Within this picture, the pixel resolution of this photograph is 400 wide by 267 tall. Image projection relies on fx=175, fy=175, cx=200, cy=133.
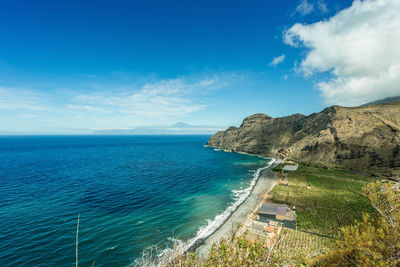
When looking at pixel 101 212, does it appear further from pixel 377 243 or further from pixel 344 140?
Answer: pixel 344 140

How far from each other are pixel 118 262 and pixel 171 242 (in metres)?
9.22

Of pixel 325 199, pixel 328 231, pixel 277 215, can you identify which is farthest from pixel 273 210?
Answer: pixel 325 199

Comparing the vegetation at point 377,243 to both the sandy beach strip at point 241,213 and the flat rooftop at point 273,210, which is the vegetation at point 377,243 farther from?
the flat rooftop at point 273,210

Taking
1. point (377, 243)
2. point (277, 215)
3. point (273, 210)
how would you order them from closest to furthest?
1. point (377, 243)
2. point (277, 215)
3. point (273, 210)

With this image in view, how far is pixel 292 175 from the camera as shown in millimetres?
79938

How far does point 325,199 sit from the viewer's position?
166 feet

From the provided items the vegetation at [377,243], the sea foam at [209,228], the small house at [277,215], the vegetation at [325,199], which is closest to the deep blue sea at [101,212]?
the sea foam at [209,228]

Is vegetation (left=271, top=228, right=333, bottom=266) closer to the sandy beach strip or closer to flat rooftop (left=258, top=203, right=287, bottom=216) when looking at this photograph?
flat rooftop (left=258, top=203, right=287, bottom=216)

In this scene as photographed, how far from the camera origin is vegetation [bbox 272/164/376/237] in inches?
1523

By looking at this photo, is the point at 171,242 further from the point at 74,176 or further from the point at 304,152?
the point at 304,152

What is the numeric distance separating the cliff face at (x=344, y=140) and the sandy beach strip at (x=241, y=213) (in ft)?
165

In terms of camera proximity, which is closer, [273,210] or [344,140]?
[273,210]

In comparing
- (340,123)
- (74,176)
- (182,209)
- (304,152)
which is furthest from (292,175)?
(74,176)

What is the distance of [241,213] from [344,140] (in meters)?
96.5
